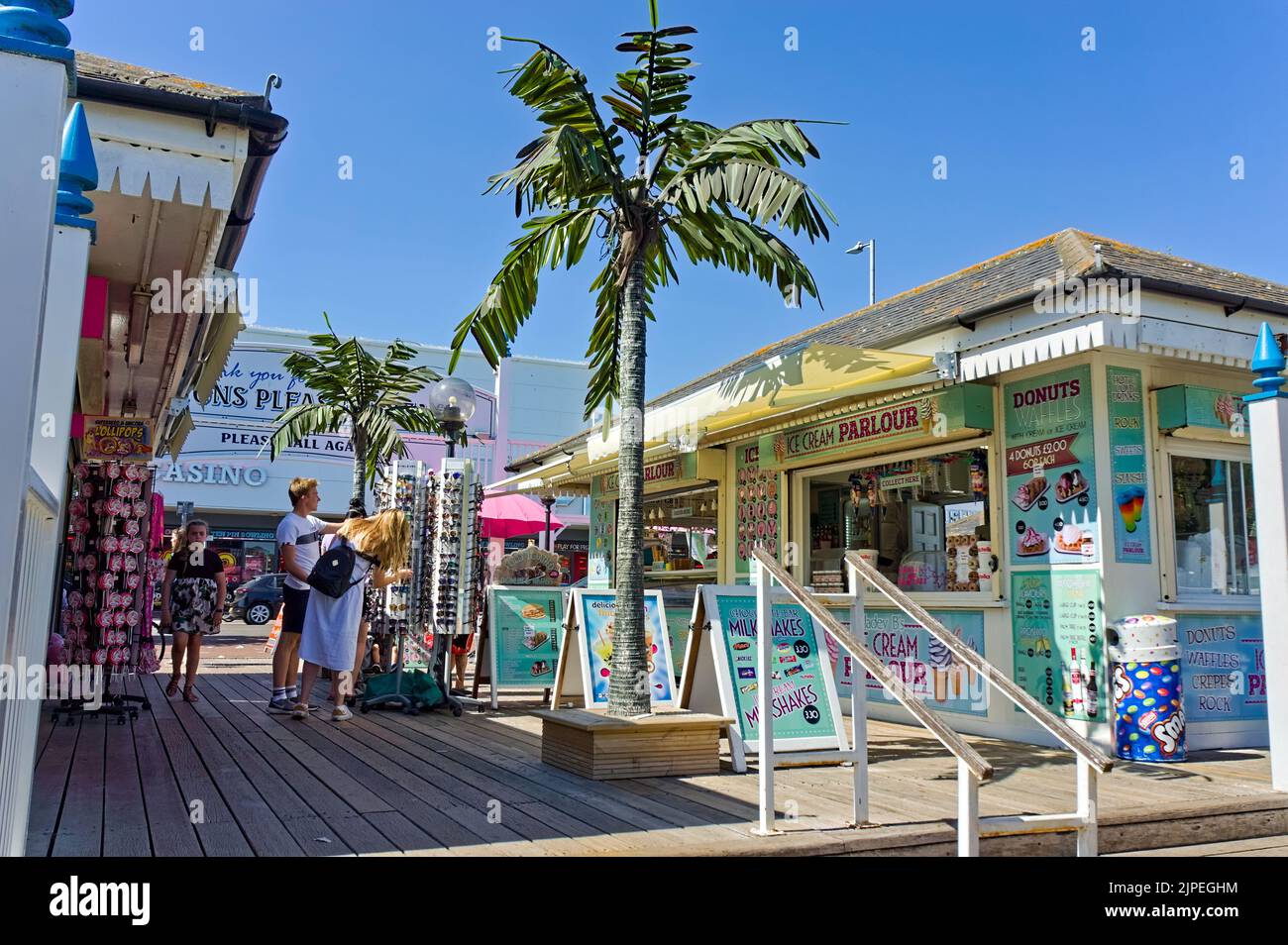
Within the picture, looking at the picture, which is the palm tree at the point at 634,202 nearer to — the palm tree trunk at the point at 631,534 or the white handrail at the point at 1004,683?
the palm tree trunk at the point at 631,534

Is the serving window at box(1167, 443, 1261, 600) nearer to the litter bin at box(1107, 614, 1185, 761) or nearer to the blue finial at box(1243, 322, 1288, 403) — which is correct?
the litter bin at box(1107, 614, 1185, 761)

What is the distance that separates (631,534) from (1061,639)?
10.8ft

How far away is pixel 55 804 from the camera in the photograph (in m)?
4.34

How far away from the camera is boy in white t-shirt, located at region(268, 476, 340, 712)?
24.0 feet

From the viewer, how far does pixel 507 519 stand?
1420 centimetres

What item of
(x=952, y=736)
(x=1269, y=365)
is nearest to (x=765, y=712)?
(x=952, y=736)

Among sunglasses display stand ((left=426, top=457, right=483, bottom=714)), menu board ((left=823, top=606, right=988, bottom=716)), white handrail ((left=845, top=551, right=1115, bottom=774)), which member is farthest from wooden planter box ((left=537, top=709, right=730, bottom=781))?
sunglasses display stand ((left=426, top=457, right=483, bottom=714))

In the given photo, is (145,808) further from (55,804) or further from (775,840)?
(775,840)

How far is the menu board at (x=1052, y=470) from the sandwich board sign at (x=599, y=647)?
2.77 m

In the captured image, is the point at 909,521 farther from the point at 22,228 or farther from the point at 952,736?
the point at 22,228

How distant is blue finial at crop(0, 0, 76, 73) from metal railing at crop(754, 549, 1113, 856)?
124 inches

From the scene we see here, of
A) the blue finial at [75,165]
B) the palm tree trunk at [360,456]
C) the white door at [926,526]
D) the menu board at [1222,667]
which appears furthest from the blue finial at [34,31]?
the palm tree trunk at [360,456]

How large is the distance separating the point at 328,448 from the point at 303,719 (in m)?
21.3
